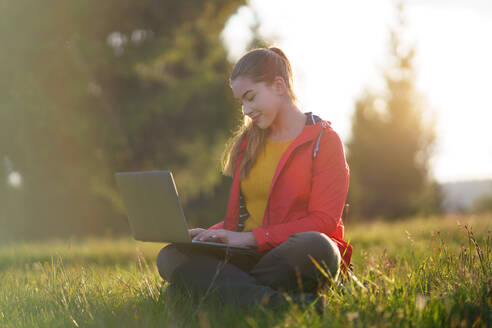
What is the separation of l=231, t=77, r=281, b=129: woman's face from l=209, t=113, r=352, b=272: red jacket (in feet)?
0.82

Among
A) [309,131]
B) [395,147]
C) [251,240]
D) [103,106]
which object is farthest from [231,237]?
[395,147]

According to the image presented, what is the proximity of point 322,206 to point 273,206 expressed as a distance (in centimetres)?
34

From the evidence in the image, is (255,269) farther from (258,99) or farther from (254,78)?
(254,78)

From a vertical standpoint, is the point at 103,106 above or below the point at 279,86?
above

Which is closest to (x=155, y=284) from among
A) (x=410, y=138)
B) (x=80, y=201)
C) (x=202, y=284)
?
(x=202, y=284)

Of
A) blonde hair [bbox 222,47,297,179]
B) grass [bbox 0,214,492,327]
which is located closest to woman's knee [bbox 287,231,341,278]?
grass [bbox 0,214,492,327]

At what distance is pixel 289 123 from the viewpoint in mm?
3268

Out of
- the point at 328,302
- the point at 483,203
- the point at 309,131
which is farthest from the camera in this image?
the point at 483,203

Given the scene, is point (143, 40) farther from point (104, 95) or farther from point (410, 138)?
point (410, 138)

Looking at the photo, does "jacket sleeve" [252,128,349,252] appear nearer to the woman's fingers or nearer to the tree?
the woman's fingers

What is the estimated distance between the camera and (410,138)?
1969 centimetres

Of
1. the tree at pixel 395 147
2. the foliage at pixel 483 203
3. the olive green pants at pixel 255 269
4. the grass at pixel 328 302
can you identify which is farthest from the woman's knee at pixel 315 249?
the foliage at pixel 483 203

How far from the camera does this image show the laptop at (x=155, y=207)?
2.65 m

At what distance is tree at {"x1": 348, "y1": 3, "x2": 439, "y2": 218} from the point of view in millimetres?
19391
